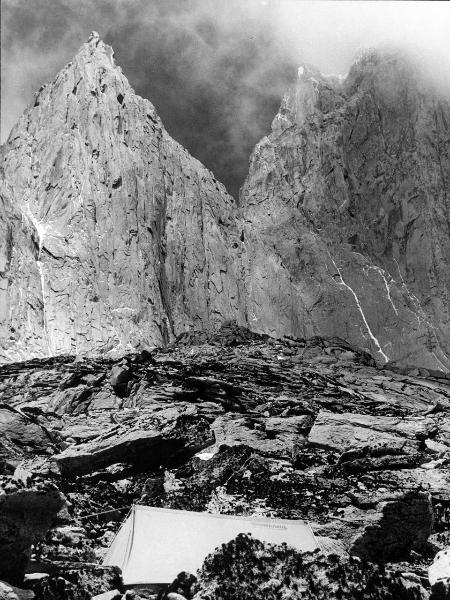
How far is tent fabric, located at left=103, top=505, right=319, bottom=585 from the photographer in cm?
1495

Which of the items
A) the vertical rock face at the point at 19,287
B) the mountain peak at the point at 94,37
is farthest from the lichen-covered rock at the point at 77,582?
the mountain peak at the point at 94,37

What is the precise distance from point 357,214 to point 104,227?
41.3 metres

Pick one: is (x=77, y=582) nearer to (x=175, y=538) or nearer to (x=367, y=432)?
(x=175, y=538)

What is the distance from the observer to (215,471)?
77.6ft

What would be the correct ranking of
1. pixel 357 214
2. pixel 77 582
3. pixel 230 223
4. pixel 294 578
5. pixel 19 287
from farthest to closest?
pixel 230 223 → pixel 357 214 → pixel 19 287 → pixel 77 582 → pixel 294 578

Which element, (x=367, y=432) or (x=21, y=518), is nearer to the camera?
(x=21, y=518)

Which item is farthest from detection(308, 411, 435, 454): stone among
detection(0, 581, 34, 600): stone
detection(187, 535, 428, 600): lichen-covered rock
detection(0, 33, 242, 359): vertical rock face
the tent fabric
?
detection(0, 33, 242, 359): vertical rock face

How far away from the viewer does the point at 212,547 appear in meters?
15.8

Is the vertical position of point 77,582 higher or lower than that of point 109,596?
higher

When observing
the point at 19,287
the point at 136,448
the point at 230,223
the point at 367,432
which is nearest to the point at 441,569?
the point at 136,448

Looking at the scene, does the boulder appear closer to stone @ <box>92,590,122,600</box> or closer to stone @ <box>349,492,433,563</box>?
stone @ <box>349,492,433,563</box>

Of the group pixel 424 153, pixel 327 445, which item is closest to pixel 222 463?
pixel 327 445

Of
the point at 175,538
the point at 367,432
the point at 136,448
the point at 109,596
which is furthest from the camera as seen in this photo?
the point at 367,432

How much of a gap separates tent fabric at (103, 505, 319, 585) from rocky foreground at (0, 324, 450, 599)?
65cm
